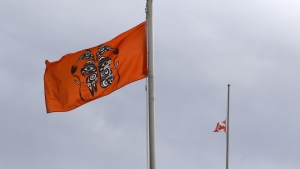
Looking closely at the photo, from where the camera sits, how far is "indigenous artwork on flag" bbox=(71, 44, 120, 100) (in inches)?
878

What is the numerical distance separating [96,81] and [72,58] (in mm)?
1231

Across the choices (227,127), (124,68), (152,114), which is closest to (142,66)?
(124,68)

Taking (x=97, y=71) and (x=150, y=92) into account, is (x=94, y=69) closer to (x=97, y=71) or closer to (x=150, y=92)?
(x=97, y=71)

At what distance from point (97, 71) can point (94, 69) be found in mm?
125

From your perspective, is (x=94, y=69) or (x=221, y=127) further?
(x=221, y=127)

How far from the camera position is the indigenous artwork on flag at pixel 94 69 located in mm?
22312

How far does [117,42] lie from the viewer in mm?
22562

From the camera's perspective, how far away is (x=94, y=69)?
74.4 ft

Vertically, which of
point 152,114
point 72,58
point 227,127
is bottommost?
point 227,127

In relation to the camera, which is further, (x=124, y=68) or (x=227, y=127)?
(x=227, y=127)

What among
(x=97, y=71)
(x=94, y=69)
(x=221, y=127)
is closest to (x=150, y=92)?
(x=97, y=71)

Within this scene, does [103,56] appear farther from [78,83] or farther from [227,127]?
[227,127]

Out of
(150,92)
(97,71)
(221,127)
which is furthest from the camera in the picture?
(221,127)

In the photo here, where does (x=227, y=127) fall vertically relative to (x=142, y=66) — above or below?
below
